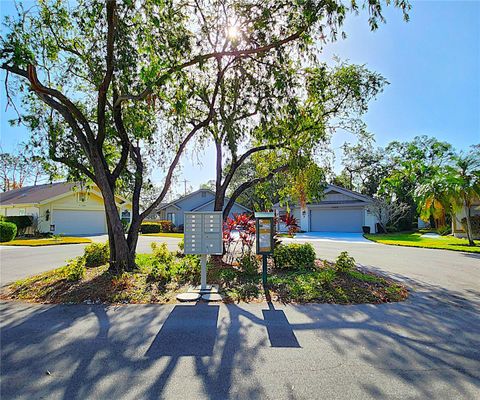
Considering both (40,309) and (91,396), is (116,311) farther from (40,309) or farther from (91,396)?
(91,396)

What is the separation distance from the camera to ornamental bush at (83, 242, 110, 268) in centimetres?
896

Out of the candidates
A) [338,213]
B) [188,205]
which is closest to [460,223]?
[338,213]

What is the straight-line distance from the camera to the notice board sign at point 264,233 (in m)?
6.57

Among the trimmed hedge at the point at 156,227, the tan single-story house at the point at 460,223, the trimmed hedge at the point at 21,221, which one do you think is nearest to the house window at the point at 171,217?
the trimmed hedge at the point at 156,227

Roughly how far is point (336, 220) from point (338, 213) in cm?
67

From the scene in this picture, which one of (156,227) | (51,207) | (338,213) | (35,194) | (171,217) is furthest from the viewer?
(171,217)

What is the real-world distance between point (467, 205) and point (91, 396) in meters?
19.3

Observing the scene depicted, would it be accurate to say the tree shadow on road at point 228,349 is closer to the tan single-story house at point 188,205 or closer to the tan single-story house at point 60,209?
the tan single-story house at point 60,209

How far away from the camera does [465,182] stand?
16094 mm

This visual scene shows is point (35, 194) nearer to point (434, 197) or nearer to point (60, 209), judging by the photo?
point (60, 209)

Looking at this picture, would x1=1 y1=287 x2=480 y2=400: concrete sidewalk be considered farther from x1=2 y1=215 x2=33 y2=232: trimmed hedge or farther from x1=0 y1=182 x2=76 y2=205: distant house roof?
x1=2 y1=215 x2=33 y2=232: trimmed hedge

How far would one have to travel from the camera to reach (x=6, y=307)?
5480mm

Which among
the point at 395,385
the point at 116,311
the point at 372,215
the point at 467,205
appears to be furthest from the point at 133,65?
the point at 372,215

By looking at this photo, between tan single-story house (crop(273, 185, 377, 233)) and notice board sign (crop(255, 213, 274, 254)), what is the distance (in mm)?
20085
